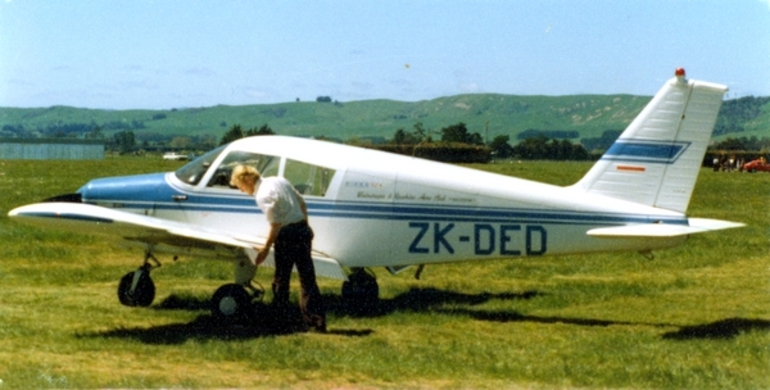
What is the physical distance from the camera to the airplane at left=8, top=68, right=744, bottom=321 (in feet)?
30.7

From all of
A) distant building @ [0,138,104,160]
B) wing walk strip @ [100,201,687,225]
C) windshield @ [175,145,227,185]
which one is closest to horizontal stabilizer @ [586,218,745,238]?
wing walk strip @ [100,201,687,225]

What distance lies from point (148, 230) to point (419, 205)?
9.34ft

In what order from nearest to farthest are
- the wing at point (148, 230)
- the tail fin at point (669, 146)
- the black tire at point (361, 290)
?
the wing at point (148, 230) → the tail fin at point (669, 146) → the black tire at point (361, 290)

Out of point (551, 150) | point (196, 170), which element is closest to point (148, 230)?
point (196, 170)

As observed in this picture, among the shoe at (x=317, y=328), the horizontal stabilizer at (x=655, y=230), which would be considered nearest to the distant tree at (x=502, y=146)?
the horizontal stabilizer at (x=655, y=230)

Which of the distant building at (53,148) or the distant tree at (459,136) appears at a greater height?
the distant tree at (459,136)

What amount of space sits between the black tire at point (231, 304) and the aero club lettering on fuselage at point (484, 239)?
1913 millimetres

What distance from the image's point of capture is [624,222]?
9.34 metres

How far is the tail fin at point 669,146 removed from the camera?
9.36 meters

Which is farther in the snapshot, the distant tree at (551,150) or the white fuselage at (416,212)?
the distant tree at (551,150)

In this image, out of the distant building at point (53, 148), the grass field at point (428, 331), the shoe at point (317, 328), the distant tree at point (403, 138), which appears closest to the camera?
the grass field at point (428, 331)

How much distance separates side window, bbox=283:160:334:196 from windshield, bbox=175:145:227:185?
95 cm

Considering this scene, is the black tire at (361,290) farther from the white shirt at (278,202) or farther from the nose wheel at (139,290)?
the white shirt at (278,202)

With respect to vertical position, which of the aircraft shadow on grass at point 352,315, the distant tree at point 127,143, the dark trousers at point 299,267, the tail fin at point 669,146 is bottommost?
the distant tree at point 127,143
